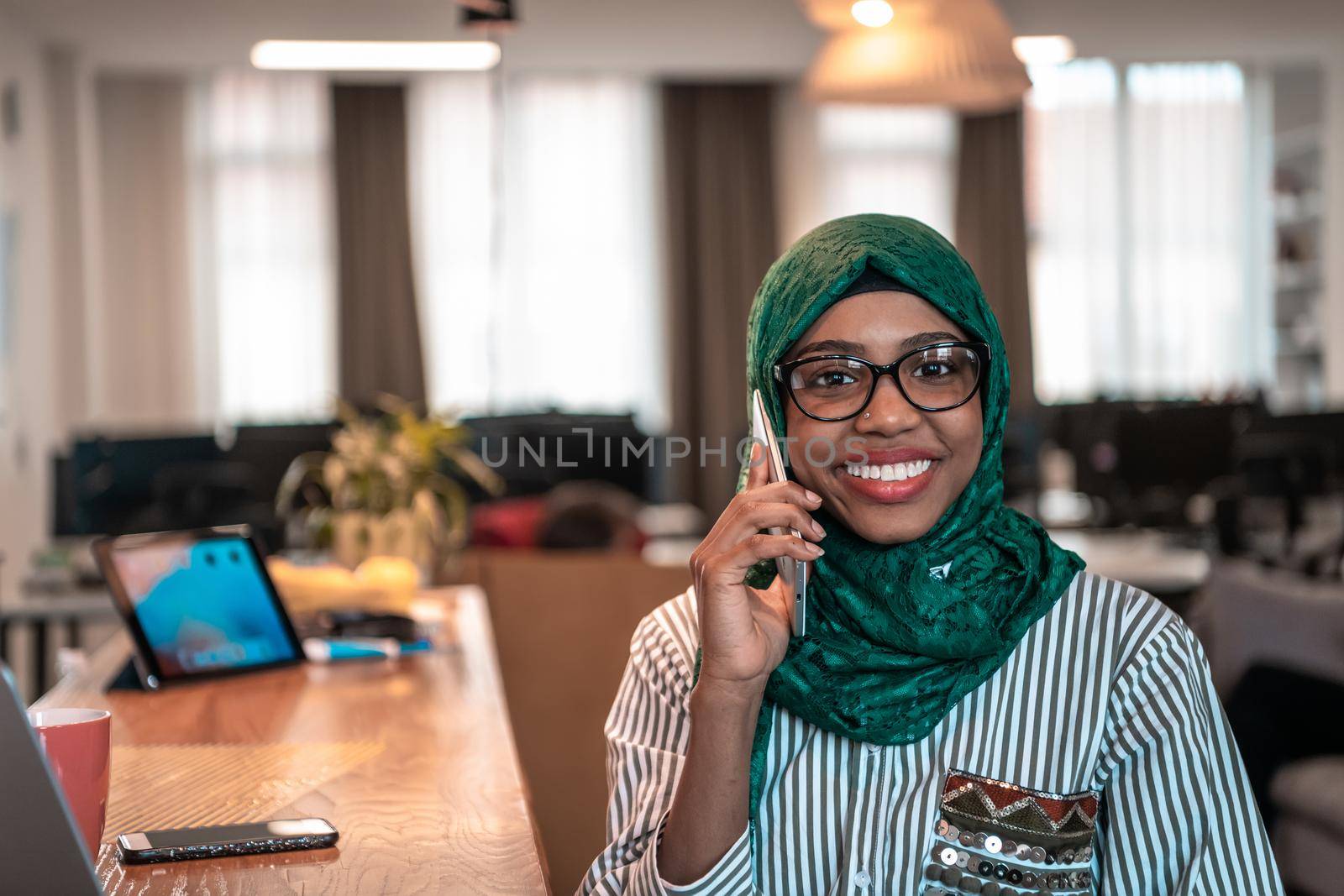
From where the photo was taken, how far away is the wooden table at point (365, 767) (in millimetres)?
975

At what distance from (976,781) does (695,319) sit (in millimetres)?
7422

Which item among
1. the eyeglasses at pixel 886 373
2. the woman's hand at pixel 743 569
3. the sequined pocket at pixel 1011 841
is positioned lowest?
the sequined pocket at pixel 1011 841

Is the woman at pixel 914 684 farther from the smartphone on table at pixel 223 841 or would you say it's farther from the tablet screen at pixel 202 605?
the tablet screen at pixel 202 605

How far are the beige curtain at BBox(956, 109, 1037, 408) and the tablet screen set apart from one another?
23.5 feet

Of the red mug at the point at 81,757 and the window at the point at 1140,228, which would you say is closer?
the red mug at the point at 81,757

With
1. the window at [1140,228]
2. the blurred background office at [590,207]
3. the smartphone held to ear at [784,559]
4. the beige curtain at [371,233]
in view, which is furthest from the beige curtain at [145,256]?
the smartphone held to ear at [784,559]

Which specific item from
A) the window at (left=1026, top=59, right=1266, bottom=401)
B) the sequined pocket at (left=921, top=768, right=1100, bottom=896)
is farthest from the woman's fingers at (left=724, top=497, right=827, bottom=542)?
the window at (left=1026, top=59, right=1266, bottom=401)

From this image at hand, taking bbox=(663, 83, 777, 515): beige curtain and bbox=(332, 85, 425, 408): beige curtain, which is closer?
bbox=(332, 85, 425, 408): beige curtain

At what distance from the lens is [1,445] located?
599 cm

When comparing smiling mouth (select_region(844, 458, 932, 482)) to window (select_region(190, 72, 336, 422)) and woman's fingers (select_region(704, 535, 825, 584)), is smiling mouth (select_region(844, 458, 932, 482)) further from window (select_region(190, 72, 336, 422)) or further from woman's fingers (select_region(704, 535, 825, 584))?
window (select_region(190, 72, 336, 422))

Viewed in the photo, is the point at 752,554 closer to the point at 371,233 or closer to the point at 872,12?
the point at 872,12

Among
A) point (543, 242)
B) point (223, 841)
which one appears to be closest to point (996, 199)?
point (543, 242)

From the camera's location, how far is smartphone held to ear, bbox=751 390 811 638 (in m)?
1.05

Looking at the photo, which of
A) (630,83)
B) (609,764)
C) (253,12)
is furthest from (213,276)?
(609,764)
